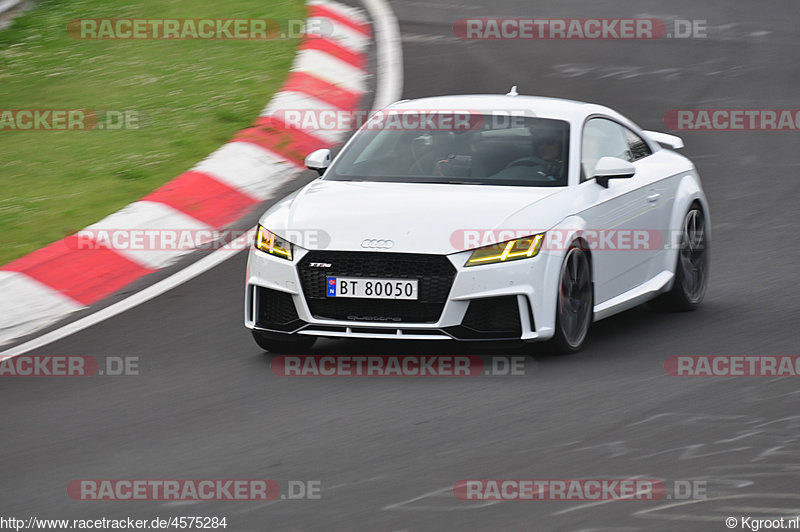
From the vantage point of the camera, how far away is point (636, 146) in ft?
31.3

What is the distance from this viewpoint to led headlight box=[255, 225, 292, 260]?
309 inches

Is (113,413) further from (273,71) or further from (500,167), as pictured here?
(273,71)

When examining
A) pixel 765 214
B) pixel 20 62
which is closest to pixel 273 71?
pixel 20 62

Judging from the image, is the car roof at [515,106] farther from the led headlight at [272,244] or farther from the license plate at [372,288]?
the license plate at [372,288]

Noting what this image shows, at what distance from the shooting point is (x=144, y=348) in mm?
8391

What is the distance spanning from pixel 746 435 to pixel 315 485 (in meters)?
1.89
